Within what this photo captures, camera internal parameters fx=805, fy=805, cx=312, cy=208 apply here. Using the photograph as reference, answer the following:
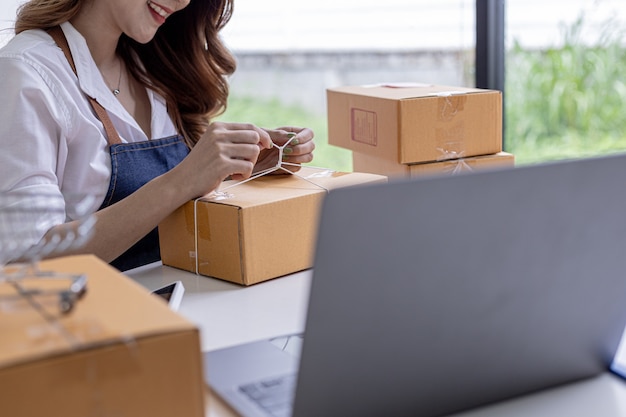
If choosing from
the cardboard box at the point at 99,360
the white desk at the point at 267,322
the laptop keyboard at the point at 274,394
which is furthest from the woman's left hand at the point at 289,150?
the cardboard box at the point at 99,360

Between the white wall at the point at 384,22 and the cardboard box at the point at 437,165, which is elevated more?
the white wall at the point at 384,22

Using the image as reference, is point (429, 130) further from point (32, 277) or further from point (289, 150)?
point (32, 277)

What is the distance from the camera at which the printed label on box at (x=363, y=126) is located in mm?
1568

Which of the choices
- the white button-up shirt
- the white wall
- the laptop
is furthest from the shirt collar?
the white wall

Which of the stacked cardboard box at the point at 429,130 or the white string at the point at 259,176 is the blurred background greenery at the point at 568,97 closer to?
the stacked cardboard box at the point at 429,130

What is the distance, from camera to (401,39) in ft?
11.5

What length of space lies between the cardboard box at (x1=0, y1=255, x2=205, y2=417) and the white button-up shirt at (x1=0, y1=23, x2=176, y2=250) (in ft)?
2.06

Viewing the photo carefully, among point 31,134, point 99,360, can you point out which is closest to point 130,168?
point 31,134

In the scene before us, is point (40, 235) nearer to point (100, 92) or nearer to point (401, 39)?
point (100, 92)

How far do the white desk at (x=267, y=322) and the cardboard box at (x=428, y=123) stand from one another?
356 mm

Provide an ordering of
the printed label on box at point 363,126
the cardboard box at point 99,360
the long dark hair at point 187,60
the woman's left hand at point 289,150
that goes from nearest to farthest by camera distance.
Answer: the cardboard box at point 99,360, the woman's left hand at point 289,150, the printed label on box at point 363,126, the long dark hair at point 187,60

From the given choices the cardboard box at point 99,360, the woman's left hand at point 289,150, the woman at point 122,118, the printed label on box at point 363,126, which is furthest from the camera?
the printed label on box at point 363,126

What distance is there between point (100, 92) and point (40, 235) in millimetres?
426

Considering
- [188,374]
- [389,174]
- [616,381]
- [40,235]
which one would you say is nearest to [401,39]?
[389,174]
